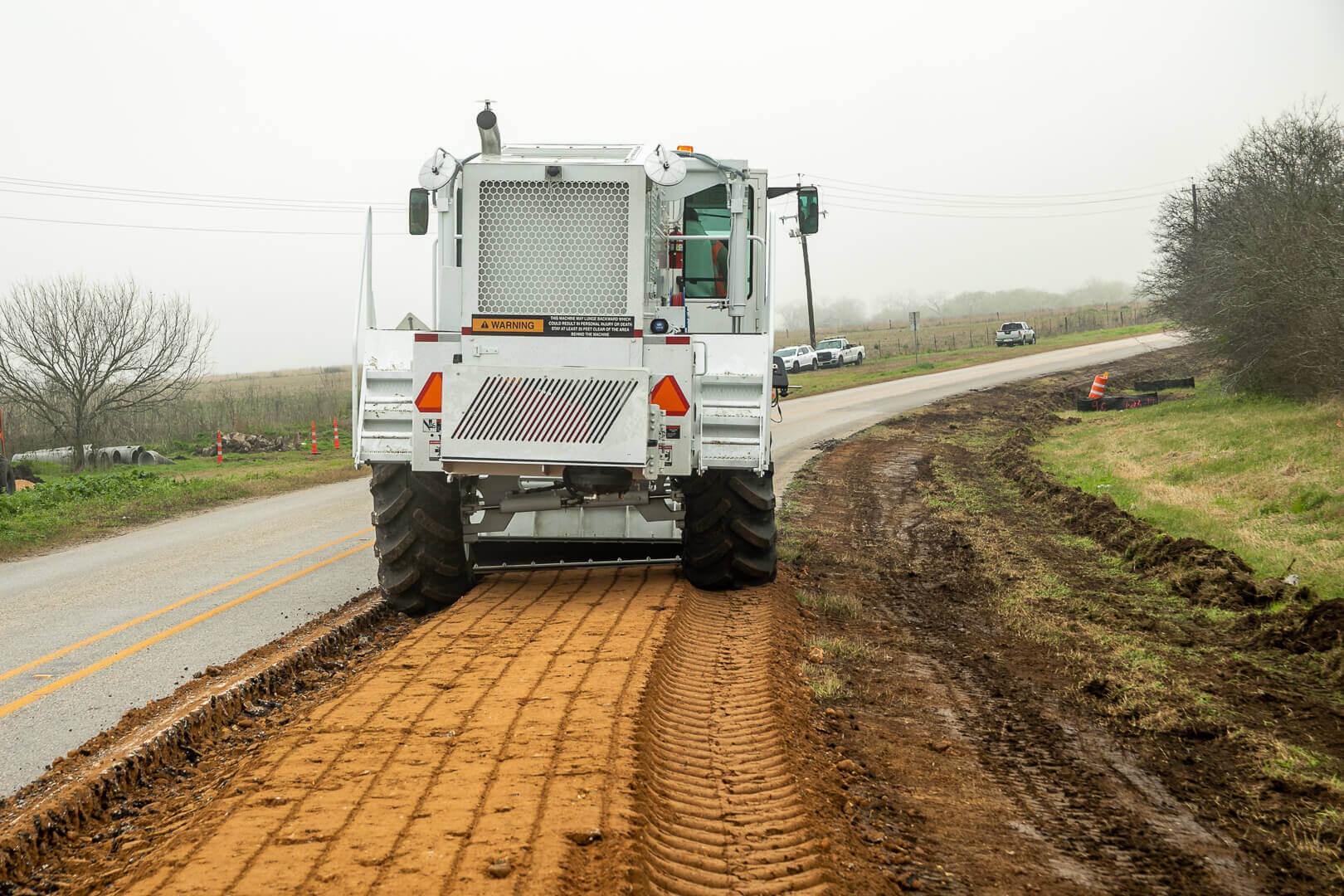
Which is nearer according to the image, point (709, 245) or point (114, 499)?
point (709, 245)

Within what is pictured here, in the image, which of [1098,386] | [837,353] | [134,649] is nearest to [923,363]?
[837,353]

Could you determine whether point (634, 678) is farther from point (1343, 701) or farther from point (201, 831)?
point (1343, 701)

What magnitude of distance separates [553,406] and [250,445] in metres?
27.6

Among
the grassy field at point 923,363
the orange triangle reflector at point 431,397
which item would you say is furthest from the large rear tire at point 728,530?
the grassy field at point 923,363

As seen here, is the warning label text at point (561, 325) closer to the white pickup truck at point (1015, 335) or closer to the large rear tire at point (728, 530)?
the large rear tire at point (728, 530)

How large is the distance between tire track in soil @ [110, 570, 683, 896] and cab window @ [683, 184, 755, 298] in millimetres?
2956

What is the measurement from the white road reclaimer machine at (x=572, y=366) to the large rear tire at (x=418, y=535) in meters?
0.01

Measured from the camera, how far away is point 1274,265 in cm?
2028

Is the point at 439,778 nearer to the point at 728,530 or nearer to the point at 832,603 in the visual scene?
the point at 728,530

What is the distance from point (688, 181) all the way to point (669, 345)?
5.80 feet

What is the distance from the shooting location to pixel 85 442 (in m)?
30.5

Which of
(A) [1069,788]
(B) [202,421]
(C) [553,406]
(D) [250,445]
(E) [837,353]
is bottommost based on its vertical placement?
(A) [1069,788]

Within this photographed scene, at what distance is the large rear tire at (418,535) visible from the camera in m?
8.01

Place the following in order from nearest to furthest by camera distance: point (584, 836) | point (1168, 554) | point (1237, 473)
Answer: point (584, 836) < point (1168, 554) < point (1237, 473)
